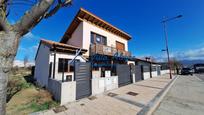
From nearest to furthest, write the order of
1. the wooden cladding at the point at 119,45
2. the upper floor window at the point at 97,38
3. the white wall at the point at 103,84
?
1. the white wall at the point at 103,84
2. the upper floor window at the point at 97,38
3. the wooden cladding at the point at 119,45

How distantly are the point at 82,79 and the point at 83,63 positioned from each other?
1.03 meters

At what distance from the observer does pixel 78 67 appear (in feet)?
21.2

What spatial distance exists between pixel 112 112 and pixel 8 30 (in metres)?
4.61

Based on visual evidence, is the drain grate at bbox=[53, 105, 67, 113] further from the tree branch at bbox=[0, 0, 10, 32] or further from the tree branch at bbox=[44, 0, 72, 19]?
the tree branch at bbox=[44, 0, 72, 19]

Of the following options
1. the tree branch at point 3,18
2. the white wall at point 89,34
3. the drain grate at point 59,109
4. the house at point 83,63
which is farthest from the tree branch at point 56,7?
the white wall at point 89,34

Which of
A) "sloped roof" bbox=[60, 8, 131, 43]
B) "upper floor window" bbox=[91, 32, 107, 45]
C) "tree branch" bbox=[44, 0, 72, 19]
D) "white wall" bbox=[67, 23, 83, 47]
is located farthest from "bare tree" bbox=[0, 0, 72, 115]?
"upper floor window" bbox=[91, 32, 107, 45]

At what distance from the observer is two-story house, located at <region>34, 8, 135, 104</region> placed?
251 inches

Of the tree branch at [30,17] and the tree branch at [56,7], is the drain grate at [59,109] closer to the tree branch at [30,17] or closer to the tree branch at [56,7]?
the tree branch at [30,17]

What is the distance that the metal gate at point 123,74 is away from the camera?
32.8 feet

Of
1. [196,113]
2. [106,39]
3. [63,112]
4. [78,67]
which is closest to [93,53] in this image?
[106,39]

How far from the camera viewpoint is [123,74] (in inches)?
419

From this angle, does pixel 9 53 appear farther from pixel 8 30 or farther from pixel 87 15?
pixel 87 15

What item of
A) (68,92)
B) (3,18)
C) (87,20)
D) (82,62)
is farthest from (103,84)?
(87,20)

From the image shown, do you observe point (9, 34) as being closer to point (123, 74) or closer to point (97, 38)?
point (123, 74)
